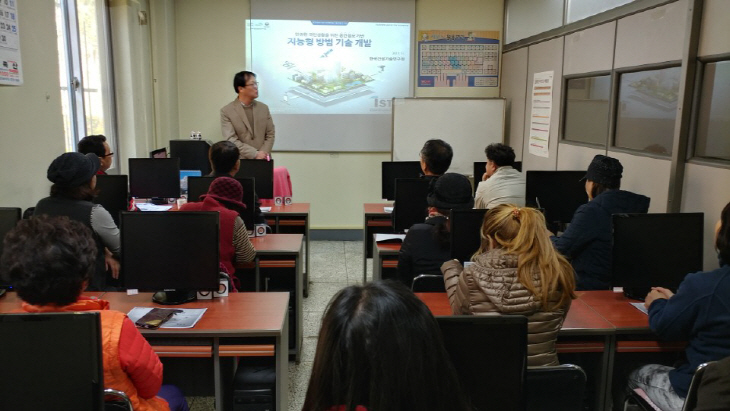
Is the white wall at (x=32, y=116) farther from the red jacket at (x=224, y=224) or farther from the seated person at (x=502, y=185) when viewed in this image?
the seated person at (x=502, y=185)

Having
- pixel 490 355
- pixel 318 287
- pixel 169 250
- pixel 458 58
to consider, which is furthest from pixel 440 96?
Result: pixel 490 355

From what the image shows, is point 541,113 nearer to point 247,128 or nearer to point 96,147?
point 247,128

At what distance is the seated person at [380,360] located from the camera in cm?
97

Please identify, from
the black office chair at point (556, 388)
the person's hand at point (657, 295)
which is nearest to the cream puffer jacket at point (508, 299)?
the black office chair at point (556, 388)

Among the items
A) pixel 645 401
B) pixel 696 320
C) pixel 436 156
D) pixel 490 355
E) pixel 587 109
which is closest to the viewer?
pixel 490 355

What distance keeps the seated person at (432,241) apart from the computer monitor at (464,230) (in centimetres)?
A: 4

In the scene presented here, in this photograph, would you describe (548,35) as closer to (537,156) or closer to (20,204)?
(537,156)

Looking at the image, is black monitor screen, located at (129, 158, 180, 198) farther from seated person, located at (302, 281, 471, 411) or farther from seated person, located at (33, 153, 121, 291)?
seated person, located at (302, 281, 471, 411)

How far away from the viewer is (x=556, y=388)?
70.7 inches

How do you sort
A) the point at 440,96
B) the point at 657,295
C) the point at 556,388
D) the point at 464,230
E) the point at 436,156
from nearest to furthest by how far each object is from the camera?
the point at 556,388 < the point at 657,295 < the point at 464,230 < the point at 436,156 < the point at 440,96

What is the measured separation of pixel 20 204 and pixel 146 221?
166 cm

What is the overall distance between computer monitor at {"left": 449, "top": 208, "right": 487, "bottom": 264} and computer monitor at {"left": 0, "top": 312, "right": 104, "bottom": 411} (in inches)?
75.7

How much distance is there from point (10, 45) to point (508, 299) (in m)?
3.27

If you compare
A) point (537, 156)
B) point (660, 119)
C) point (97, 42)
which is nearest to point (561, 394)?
point (660, 119)
